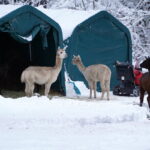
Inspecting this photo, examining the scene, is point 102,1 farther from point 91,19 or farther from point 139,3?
point 91,19

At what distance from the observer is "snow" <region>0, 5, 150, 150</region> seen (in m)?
8.91

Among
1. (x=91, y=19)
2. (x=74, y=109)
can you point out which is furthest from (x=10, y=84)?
(x=74, y=109)

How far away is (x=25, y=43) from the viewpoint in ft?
62.7

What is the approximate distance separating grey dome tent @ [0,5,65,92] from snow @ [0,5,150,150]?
3764 mm

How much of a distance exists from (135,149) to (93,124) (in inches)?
118

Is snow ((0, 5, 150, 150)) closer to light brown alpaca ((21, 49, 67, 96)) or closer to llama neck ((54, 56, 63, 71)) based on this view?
light brown alpaca ((21, 49, 67, 96))

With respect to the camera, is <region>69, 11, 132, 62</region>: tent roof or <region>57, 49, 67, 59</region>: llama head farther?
<region>69, 11, 132, 62</region>: tent roof

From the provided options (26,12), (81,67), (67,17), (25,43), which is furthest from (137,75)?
(26,12)

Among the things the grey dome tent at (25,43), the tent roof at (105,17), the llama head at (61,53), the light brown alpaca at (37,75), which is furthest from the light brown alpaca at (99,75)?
the tent roof at (105,17)

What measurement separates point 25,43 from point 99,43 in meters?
2.65

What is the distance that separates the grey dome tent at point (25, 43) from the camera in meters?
16.0

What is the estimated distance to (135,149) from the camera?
853 cm

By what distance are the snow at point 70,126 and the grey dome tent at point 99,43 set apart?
18.4 ft

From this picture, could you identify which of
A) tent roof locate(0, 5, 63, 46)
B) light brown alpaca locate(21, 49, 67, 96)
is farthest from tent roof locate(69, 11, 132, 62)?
light brown alpaca locate(21, 49, 67, 96)
